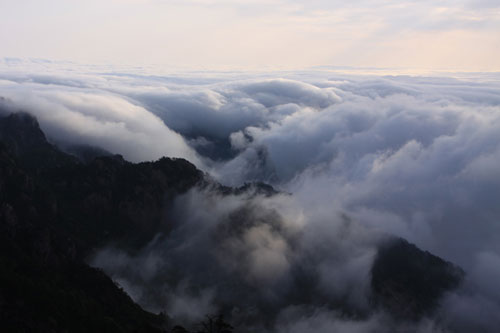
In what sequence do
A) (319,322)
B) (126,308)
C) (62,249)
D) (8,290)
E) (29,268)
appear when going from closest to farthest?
(8,290)
(29,268)
(126,308)
(62,249)
(319,322)

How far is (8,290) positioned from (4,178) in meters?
83.9

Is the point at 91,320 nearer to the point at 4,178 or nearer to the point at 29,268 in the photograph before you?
the point at 29,268

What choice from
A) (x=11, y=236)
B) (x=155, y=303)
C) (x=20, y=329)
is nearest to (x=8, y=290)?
(x=20, y=329)

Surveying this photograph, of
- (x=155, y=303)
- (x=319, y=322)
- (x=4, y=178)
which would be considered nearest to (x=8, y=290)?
(x=155, y=303)

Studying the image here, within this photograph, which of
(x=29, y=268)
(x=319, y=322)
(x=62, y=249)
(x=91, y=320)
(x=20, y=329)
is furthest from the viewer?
(x=319, y=322)

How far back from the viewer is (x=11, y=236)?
147 m

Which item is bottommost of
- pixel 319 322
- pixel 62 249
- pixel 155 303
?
pixel 319 322

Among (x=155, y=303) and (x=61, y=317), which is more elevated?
(x=61, y=317)

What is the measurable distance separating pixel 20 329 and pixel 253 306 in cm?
10459

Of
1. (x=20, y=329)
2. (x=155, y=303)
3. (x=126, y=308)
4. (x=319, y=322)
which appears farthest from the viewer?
(x=319, y=322)

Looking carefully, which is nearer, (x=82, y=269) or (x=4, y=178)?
(x=82, y=269)

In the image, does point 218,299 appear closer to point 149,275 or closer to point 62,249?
point 149,275

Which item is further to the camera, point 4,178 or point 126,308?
point 4,178

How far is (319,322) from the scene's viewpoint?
646ft
